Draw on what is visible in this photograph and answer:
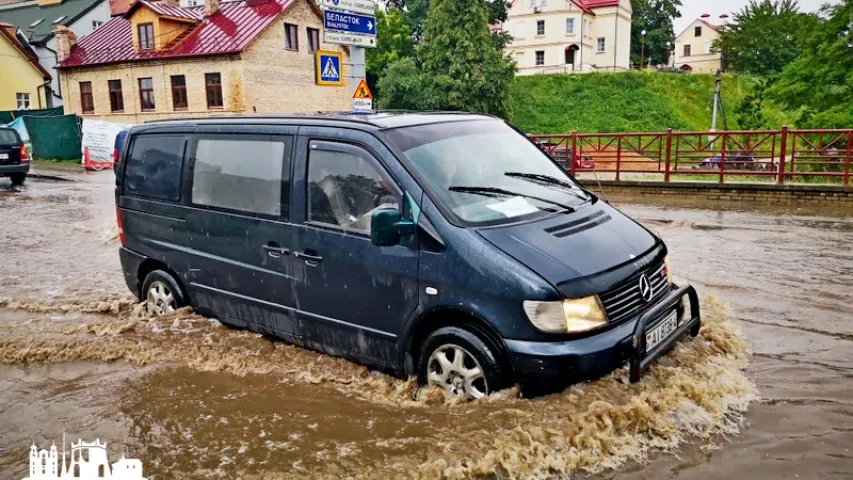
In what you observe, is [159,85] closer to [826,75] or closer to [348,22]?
[348,22]

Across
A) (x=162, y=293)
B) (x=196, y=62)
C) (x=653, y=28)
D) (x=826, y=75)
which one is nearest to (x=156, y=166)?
(x=162, y=293)

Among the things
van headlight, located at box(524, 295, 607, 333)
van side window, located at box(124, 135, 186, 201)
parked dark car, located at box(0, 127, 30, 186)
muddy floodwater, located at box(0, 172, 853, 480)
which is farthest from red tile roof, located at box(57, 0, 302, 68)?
van headlight, located at box(524, 295, 607, 333)

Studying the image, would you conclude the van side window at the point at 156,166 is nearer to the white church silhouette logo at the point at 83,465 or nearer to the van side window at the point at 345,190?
the van side window at the point at 345,190

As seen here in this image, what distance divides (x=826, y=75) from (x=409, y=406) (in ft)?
69.2

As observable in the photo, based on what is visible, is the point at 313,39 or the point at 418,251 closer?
the point at 418,251

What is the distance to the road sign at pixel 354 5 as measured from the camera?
9.97 metres

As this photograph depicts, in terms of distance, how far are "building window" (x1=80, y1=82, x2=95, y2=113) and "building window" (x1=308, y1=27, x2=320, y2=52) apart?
463 inches

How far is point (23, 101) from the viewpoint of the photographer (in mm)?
39875

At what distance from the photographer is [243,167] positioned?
5.17 metres

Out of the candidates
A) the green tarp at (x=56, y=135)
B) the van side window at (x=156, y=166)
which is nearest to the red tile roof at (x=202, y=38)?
the green tarp at (x=56, y=135)

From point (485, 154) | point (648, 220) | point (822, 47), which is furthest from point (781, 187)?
point (485, 154)

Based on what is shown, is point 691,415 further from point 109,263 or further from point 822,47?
point 822,47

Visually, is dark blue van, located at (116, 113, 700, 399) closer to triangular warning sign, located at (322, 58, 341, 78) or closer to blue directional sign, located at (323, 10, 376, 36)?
blue directional sign, located at (323, 10, 376, 36)

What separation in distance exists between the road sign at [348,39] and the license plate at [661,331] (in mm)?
7334
